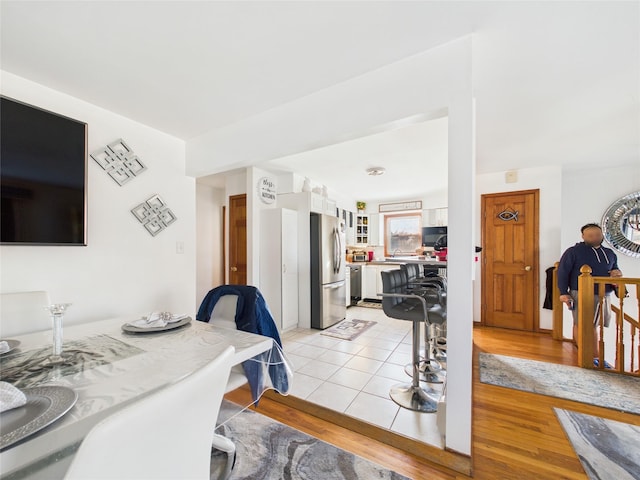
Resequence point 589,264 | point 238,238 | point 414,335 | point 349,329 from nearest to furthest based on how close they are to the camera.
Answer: point 414,335 < point 589,264 < point 349,329 < point 238,238

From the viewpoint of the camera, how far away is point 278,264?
3.66m

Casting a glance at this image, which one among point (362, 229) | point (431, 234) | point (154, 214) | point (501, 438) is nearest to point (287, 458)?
point (501, 438)

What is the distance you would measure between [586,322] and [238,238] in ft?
14.1

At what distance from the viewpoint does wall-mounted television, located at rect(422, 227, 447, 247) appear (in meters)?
5.25

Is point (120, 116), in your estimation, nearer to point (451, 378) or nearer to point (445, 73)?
point (445, 73)

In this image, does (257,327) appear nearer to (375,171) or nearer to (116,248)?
(116,248)

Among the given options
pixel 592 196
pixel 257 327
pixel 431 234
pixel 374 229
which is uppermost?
pixel 592 196

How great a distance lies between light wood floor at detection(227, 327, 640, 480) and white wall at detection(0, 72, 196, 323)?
132 cm

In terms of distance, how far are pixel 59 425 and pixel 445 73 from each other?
84.6 inches

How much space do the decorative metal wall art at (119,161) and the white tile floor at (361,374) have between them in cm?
237

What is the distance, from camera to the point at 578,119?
8.20 feet

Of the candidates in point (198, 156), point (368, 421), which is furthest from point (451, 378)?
point (198, 156)

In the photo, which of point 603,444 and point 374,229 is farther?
point 374,229

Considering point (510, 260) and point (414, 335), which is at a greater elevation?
point (510, 260)
